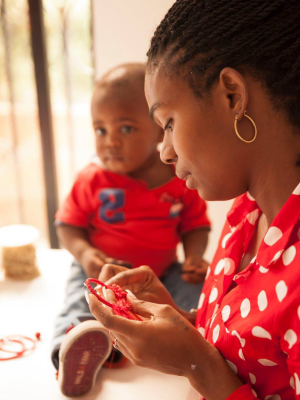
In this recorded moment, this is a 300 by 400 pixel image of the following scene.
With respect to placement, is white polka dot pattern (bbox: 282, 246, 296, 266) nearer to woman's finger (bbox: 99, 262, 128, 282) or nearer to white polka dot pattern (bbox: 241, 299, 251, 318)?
white polka dot pattern (bbox: 241, 299, 251, 318)

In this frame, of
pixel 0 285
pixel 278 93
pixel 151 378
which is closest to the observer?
pixel 278 93

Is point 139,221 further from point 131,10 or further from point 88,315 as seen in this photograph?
point 131,10

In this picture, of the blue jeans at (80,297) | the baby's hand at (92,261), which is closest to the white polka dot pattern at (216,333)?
the blue jeans at (80,297)

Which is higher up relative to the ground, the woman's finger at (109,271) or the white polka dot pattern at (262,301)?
the white polka dot pattern at (262,301)

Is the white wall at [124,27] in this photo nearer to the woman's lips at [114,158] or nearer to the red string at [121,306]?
the woman's lips at [114,158]

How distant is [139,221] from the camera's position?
1.44 metres

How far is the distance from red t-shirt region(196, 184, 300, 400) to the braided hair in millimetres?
164

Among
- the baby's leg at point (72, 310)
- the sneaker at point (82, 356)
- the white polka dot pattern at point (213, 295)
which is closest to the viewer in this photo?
the white polka dot pattern at point (213, 295)

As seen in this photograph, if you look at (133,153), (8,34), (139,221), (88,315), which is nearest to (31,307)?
(88,315)

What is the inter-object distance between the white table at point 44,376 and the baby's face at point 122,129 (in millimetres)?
522

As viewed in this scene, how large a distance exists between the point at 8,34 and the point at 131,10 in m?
0.86

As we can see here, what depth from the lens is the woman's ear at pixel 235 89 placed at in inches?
24.9

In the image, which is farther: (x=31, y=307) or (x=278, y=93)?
(x=31, y=307)

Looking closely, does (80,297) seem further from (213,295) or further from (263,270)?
(263,270)
